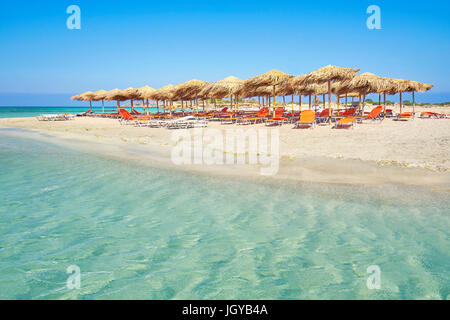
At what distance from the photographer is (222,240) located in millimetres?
3148

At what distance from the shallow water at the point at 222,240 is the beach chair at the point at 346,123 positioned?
6.73 m

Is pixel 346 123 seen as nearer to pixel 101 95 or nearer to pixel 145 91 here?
pixel 145 91

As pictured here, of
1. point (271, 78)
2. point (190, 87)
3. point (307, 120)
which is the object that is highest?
point (190, 87)

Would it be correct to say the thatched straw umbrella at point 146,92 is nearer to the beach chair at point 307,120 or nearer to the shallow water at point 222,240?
the beach chair at point 307,120

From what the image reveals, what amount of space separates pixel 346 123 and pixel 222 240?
409 inches

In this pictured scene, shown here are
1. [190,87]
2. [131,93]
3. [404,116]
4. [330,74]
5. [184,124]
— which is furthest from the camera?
[131,93]

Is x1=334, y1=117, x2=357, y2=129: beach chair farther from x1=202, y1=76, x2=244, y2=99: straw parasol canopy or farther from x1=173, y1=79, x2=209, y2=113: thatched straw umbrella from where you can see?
x1=173, y1=79, x2=209, y2=113: thatched straw umbrella

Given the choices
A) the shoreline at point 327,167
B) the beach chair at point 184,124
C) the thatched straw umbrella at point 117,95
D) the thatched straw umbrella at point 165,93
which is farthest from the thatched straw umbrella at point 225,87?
the thatched straw umbrella at point 117,95

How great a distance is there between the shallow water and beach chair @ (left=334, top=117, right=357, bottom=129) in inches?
265

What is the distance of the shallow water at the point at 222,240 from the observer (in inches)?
92.7

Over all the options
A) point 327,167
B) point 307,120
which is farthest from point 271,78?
point 327,167

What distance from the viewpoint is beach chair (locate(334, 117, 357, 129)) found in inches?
430

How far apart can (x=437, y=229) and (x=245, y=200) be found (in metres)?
2.44

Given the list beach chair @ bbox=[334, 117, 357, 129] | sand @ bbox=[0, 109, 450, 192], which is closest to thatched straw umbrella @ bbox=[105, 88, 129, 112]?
sand @ bbox=[0, 109, 450, 192]
